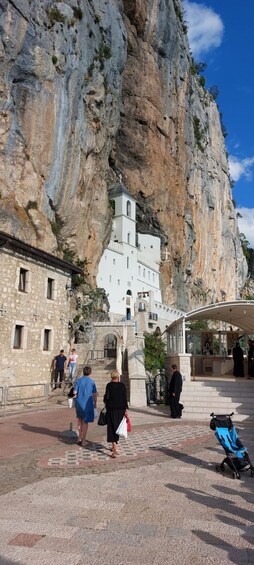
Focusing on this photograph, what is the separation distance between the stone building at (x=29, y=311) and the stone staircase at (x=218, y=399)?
23.2 feet

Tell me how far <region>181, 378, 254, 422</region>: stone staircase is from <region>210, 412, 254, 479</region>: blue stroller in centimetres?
576

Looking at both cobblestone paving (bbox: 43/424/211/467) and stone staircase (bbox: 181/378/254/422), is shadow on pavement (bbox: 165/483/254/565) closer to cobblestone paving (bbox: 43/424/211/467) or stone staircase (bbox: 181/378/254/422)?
cobblestone paving (bbox: 43/424/211/467)

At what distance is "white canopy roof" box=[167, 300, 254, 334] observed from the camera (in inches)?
592

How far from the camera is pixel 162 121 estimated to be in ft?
176

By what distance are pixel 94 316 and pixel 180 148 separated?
31.8 metres

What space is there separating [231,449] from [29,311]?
13.0 m

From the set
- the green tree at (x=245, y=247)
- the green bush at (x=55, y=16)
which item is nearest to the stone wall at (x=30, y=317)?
the green bush at (x=55, y=16)

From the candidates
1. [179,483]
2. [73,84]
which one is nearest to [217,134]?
[73,84]

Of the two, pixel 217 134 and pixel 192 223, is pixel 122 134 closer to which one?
pixel 192 223

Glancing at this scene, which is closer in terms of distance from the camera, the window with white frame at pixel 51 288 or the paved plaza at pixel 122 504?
the paved plaza at pixel 122 504

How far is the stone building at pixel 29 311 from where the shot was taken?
16.6 meters

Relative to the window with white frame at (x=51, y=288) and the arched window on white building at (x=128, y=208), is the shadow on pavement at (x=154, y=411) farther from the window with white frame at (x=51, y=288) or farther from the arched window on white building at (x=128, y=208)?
the arched window on white building at (x=128, y=208)

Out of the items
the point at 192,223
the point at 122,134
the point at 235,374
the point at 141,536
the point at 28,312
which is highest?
the point at 122,134

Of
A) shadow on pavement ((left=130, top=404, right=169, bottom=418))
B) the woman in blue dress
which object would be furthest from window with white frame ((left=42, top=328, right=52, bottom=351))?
the woman in blue dress
